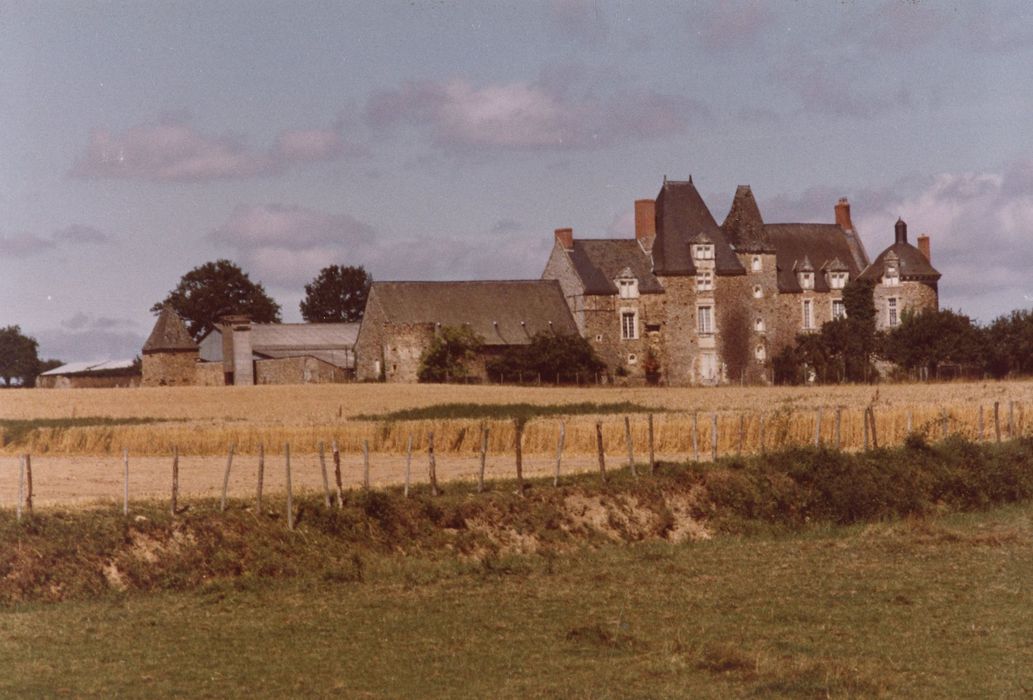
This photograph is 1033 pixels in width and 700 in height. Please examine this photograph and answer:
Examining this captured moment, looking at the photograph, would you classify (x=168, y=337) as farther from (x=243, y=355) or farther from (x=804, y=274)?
(x=804, y=274)

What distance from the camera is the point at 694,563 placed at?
2519cm

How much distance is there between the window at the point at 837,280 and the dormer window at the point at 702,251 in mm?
9564

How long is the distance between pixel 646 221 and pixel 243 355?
27.6m

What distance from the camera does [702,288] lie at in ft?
298

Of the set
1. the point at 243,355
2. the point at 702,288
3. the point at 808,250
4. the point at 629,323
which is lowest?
the point at 243,355

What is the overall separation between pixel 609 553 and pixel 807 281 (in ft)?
233

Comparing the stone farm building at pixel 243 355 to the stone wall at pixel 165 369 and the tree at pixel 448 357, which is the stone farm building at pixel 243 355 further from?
the tree at pixel 448 357

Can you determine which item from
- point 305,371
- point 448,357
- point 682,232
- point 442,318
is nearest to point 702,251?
point 682,232

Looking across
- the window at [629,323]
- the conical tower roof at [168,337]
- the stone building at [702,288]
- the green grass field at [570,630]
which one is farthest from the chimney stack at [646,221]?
the green grass field at [570,630]

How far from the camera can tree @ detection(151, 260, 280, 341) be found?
120188mm

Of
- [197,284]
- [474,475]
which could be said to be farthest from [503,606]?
[197,284]

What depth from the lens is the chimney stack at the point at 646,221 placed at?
306ft

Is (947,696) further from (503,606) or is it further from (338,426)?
(338,426)

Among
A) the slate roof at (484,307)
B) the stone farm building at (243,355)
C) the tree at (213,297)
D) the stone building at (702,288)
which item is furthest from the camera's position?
the tree at (213,297)
